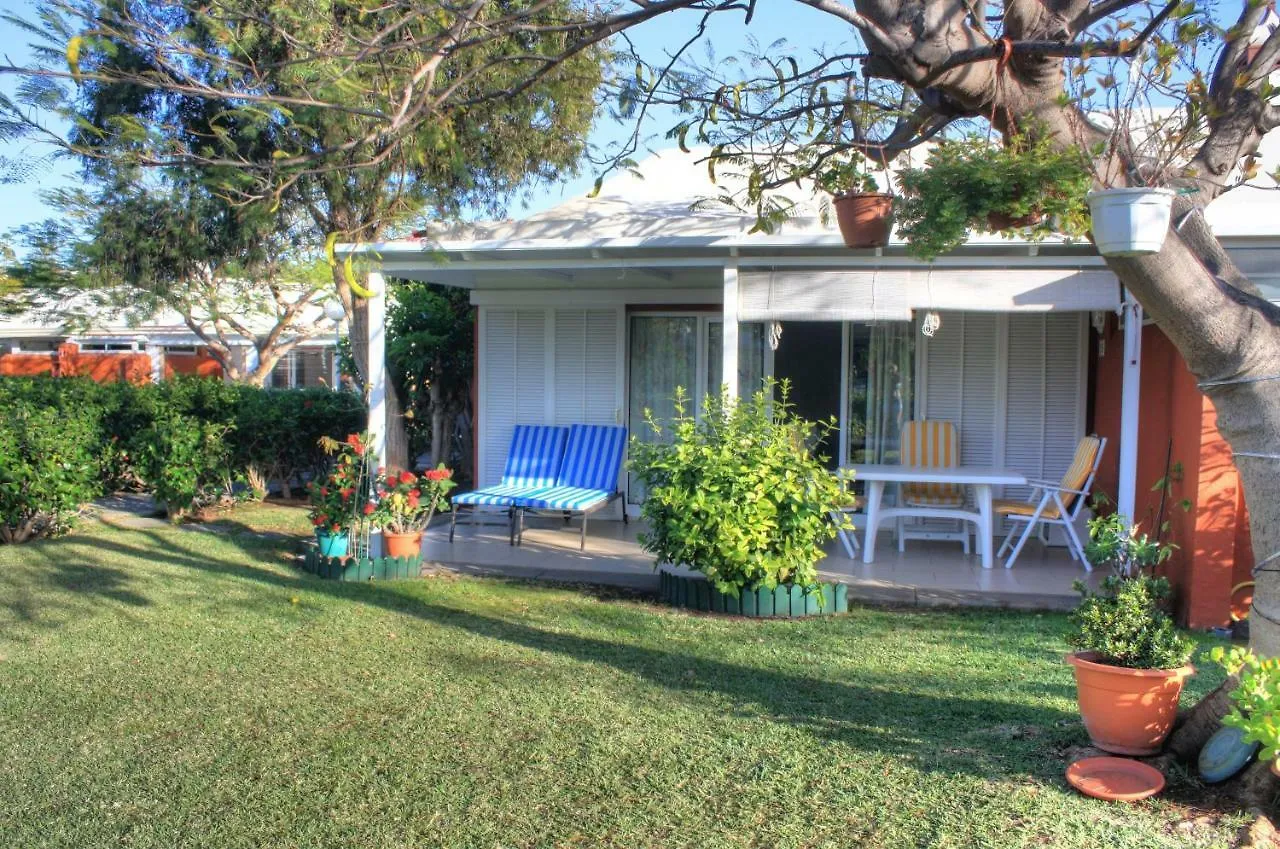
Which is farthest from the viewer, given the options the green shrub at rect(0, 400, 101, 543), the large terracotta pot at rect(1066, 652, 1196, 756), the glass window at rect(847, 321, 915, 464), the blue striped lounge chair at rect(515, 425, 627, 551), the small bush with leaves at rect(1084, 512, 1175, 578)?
Answer: the glass window at rect(847, 321, 915, 464)

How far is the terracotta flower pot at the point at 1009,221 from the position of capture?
4324mm

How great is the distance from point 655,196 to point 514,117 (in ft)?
5.01

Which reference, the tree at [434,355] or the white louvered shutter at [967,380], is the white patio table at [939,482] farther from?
the tree at [434,355]

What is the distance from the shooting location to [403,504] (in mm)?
7848

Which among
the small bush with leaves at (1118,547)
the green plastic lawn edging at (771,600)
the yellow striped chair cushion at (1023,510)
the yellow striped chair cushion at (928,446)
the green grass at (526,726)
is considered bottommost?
the green grass at (526,726)

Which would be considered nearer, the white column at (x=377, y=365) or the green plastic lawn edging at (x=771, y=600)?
the green plastic lawn edging at (x=771, y=600)

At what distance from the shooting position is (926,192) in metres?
4.36

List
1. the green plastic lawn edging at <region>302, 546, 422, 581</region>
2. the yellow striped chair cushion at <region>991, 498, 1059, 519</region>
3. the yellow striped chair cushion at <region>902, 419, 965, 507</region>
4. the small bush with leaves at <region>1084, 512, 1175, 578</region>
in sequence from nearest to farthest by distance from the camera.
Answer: the small bush with leaves at <region>1084, 512, 1175, 578</region>, the green plastic lawn edging at <region>302, 546, 422, 581</region>, the yellow striped chair cushion at <region>991, 498, 1059, 519</region>, the yellow striped chair cushion at <region>902, 419, 965, 507</region>

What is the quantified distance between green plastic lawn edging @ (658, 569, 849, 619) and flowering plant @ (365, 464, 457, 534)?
215 centimetres

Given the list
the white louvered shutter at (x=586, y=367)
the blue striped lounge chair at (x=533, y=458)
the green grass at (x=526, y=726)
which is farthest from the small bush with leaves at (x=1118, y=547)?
the white louvered shutter at (x=586, y=367)

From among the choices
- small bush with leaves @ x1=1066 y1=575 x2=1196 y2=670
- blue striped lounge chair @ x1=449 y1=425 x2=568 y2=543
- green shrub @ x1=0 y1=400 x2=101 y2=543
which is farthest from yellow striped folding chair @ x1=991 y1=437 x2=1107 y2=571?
green shrub @ x1=0 y1=400 x2=101 y2=543

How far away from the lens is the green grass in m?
3.68

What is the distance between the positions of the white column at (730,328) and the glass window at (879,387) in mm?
2556

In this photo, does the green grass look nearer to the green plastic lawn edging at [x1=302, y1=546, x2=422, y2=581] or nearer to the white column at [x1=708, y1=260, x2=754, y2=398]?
the green plastic lawn edging at [x1=302, y1=546, x2=422, y2=581]
